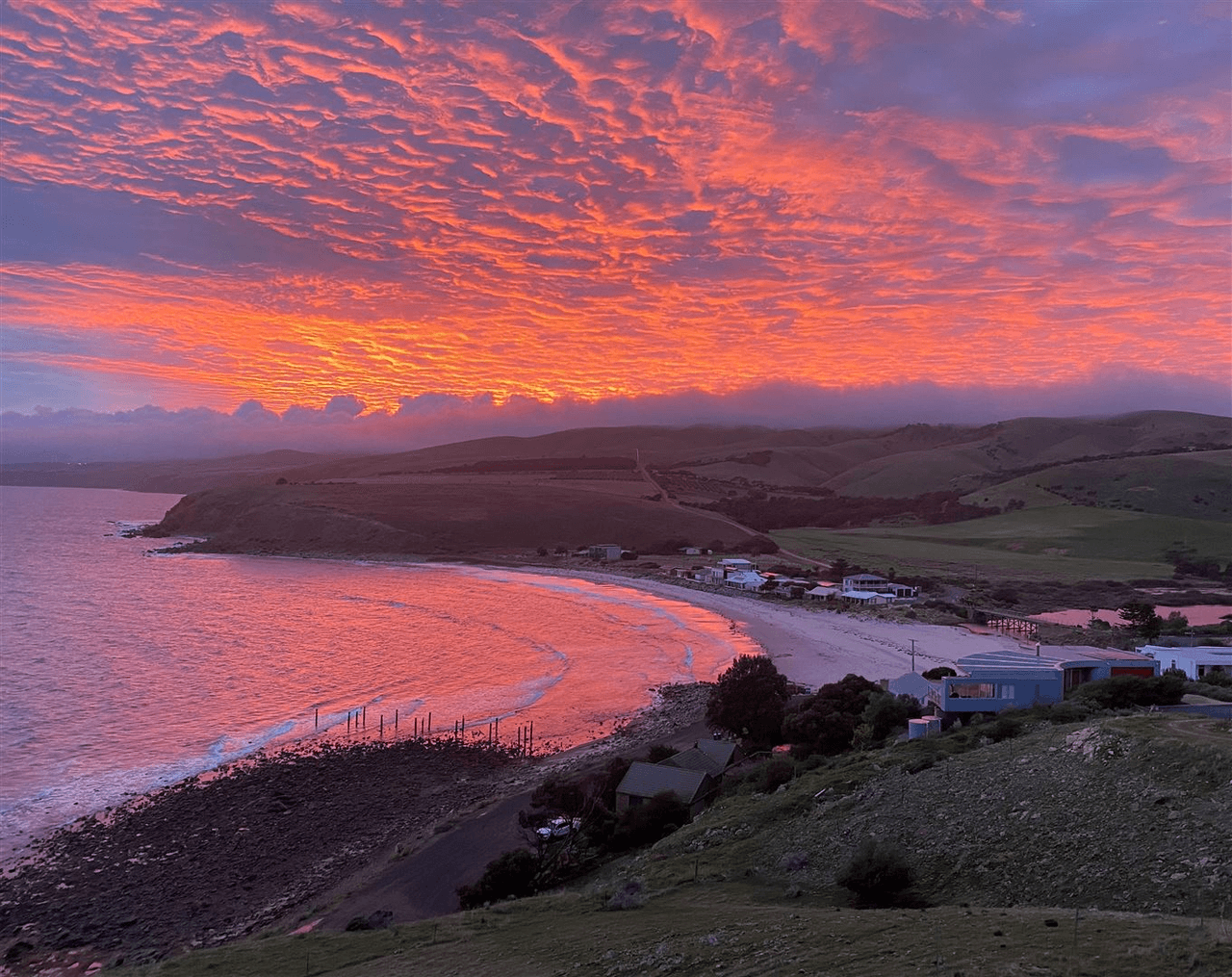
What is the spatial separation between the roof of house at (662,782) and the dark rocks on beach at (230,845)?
21.6 feet

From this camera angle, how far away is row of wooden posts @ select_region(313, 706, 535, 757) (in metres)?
37.6

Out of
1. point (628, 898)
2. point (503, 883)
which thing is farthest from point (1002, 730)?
point (503, 883)

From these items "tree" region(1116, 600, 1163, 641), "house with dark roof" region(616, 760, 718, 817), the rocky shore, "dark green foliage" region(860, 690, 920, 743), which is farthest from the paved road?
"tree" region(1116, 600, 1163, 641)

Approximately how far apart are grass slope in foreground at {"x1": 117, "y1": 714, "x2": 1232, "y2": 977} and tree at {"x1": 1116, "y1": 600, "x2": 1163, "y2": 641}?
35511 mm

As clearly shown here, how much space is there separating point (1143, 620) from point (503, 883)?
47856mm

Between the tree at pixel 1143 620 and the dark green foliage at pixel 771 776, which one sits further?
the tree at pixel 1143 620

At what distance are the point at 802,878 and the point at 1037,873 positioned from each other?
4591 mm

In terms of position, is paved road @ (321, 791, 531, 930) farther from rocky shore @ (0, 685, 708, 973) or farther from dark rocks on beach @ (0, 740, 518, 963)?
dark rocks on beach @ (0, 740, 518, 963)

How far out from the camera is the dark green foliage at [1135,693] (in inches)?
1061

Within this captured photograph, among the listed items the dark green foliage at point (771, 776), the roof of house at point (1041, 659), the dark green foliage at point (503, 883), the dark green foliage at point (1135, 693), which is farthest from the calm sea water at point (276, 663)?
the dark green foliage at point (1135, 693)

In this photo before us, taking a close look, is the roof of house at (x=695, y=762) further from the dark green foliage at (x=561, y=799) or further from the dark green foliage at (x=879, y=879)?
the dark green foliage at (x=879, y=879)

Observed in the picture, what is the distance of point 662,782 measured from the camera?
27.2 metres

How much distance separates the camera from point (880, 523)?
490 feet

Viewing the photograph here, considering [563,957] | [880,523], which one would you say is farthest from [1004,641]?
[880,523]
